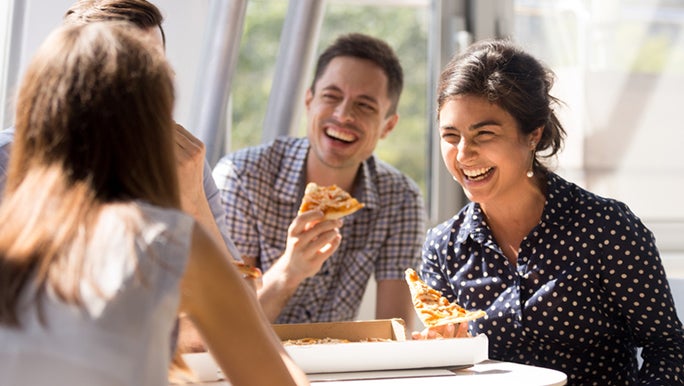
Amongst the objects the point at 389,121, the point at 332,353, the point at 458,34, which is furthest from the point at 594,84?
the point at 332,353

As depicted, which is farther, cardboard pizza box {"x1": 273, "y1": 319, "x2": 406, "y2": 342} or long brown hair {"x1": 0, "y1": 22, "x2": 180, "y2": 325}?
cardboard pizza box {"x1": 273, "y1": 319, "x2": 406, "y2": 342}

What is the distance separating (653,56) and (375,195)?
4.65 ft

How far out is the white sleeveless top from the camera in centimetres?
99

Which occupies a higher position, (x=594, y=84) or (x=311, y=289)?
(x=594, y=84)

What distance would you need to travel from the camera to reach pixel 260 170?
9.95ft

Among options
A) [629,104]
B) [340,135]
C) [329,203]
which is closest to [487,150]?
[329,203]

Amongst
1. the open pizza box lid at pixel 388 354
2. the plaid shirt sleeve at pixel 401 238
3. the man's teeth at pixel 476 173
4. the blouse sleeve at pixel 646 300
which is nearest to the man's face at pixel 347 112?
the plaid shirt sleeve at pixel 401 238

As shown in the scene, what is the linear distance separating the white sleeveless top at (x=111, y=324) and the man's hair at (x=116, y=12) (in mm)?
1052

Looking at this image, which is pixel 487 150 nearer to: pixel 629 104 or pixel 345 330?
pixel 345 330

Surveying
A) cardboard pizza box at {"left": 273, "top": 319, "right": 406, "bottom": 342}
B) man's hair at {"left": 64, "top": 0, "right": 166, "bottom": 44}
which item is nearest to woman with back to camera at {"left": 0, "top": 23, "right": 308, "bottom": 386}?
cardboard pizza box at {"left": 273, "top": 319, "right": 406, "bottom": 342}

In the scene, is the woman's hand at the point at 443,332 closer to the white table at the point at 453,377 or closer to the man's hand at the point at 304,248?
the white table at the point at 453,377

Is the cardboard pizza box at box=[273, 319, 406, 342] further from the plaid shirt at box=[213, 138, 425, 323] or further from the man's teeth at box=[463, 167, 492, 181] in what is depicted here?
the plaid shirt at box=[213, 138, 425, 323]

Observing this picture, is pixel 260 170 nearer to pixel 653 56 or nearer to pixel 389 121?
pixel 389 121

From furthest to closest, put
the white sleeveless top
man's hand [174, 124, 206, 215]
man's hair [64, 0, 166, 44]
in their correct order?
man's hand [174, 124, 206, 215] → man's hair [64, 0, 166, 44] → the white sleeveless top
